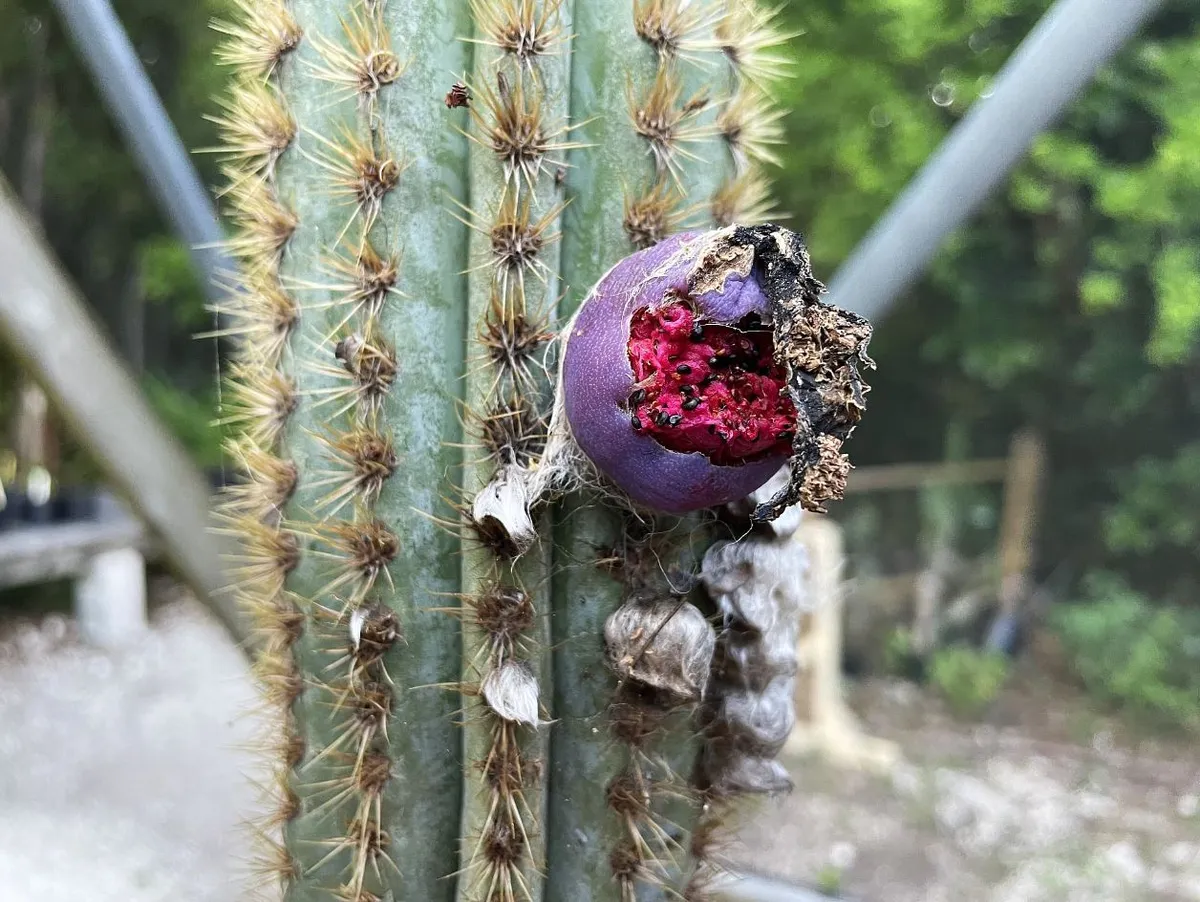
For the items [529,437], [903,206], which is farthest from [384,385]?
[903,206]

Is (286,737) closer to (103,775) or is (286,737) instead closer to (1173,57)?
(103,775)

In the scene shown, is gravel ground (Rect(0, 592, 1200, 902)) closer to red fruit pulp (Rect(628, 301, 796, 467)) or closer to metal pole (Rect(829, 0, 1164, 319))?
metal pole (Rect(829, 0, 1164, 319))

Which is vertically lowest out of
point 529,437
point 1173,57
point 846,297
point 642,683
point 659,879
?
point 659,879

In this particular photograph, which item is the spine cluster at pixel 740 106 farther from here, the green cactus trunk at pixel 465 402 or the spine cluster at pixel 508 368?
the spine cluster at pixel 508 368

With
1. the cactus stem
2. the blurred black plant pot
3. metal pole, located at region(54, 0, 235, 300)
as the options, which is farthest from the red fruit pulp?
the blurred black plant pot

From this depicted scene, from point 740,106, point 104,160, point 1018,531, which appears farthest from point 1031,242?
point 104,160

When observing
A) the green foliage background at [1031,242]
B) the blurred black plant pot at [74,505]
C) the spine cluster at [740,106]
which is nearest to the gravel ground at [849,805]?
the blurred black plant pot at [74,505]
